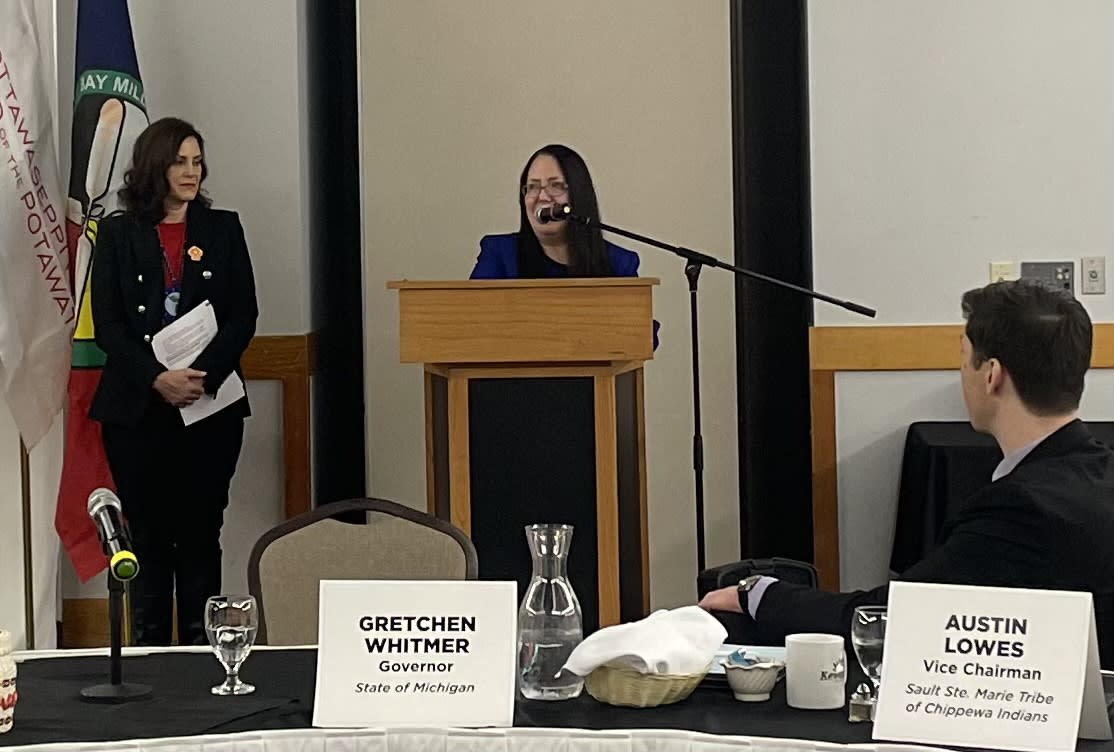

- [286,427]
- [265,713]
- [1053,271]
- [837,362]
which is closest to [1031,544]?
[265,713]

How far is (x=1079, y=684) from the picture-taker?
147 centimetres

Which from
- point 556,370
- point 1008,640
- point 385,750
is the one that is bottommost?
point 385,750

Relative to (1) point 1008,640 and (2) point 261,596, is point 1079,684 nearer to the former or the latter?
(1) point 1008,640

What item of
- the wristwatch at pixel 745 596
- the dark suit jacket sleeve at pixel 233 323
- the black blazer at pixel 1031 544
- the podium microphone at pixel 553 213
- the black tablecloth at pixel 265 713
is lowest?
the black tablecloth at pixel 265 713

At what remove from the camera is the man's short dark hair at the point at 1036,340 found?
201cm

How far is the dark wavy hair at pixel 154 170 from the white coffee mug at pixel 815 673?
9.26 feet

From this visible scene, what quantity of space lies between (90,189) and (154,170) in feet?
0.74

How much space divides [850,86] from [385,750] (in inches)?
125

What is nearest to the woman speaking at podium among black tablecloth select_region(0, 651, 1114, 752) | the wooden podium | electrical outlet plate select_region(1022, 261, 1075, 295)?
the wooden podium

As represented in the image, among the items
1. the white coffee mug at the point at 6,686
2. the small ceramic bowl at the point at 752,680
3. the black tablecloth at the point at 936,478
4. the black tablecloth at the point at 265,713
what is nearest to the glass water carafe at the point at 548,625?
the black tablecloth at the point at 265,713

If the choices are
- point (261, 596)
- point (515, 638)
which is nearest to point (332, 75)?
point (261, 596)

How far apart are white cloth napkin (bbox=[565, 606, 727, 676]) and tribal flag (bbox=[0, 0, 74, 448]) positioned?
256cm

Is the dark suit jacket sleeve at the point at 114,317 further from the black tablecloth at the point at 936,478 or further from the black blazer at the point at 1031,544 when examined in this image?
the black blazer at the point at 1031,544

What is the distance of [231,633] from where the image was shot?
179cm
